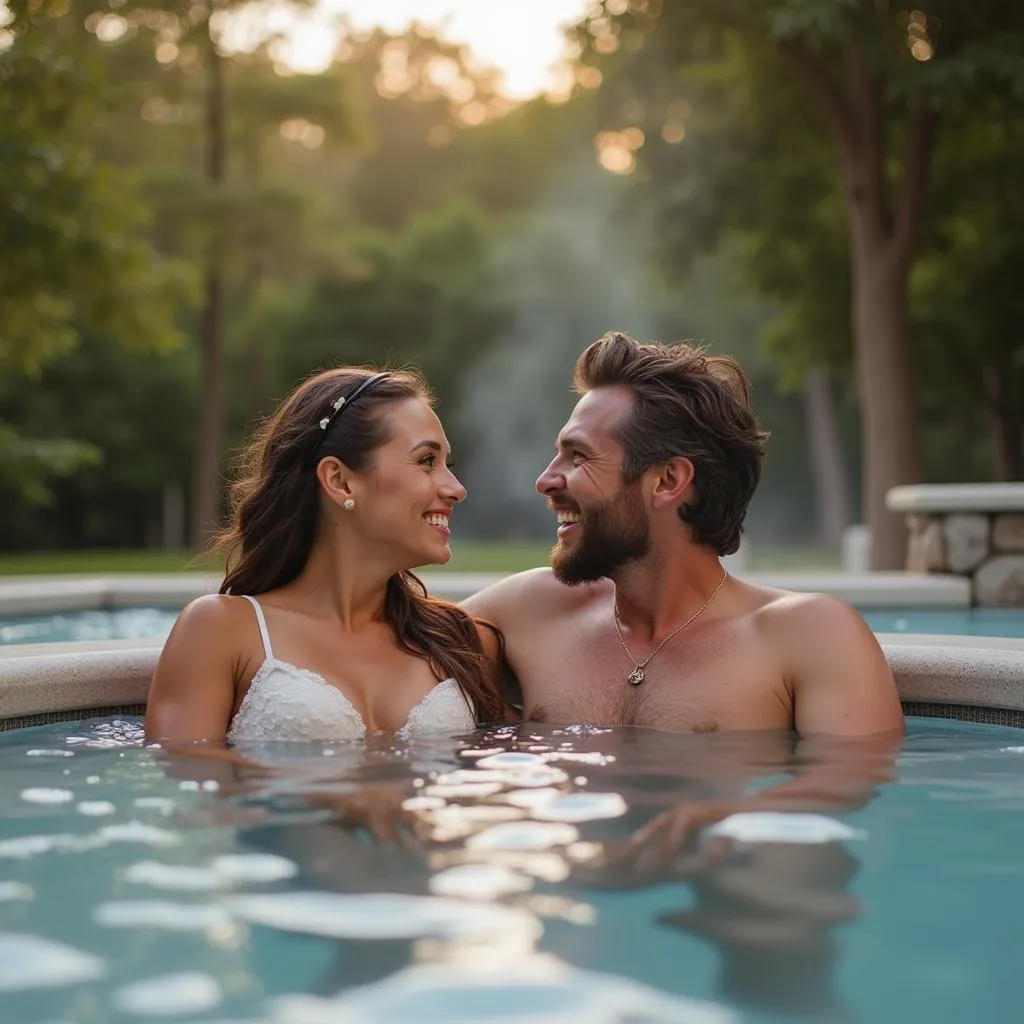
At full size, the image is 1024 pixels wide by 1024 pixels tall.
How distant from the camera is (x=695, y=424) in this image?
4.01 meters

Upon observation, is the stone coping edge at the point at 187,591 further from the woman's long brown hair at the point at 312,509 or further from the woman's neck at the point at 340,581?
the woman's neck at the point at 340,581

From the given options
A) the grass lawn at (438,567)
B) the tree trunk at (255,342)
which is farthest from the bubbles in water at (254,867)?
the tree trunk at (255,342)

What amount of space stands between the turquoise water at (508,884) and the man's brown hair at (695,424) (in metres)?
0.69

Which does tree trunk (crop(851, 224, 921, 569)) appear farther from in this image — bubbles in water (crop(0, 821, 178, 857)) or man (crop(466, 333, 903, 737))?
bubbles in water (crop(0, 821, 178, 857))

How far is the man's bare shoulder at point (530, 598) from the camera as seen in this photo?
173 inches

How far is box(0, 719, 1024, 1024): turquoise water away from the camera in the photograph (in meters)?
2.17

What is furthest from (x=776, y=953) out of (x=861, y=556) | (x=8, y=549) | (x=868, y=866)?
(x=8, y=549)

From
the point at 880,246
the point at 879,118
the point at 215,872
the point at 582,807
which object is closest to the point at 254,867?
the point at 215,872

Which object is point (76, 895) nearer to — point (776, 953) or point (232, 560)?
point (776, 953)

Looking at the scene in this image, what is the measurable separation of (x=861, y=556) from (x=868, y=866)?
11.2 metres

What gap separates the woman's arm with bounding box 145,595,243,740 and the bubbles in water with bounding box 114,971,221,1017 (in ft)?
4.82

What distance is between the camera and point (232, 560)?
430 cm

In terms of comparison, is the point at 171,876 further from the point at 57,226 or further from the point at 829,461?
the point at 829,461

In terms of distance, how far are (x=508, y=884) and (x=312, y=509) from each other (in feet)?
5.50
